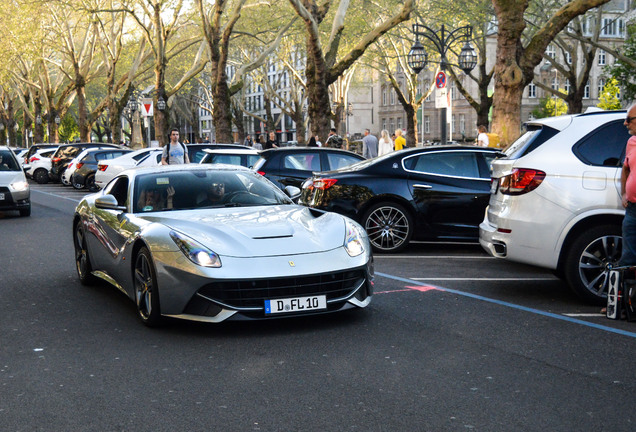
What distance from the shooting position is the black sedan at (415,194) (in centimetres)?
1215

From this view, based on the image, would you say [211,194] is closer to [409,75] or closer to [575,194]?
[575,194]

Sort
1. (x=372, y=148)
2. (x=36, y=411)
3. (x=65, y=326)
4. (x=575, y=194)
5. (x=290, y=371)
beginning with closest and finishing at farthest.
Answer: (x=36, y=411) < (x=290, y=371) < (x=65, y=326) < (x=575, y=194) < (x=372, y=148)

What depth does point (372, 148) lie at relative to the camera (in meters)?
27.6

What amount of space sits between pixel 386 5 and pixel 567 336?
126ft

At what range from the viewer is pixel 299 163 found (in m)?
16.6

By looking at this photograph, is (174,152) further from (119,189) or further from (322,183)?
(119,189)

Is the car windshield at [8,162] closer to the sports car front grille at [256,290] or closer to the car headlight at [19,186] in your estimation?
the car headlight at [19,186]

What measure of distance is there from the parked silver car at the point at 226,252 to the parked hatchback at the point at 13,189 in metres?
12.1

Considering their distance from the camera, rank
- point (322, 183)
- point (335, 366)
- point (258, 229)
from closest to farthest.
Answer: point (335, 366), point (258, 229), point (322, 183)

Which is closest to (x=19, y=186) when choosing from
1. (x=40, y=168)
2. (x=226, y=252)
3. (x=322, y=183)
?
(x=322, y=183)

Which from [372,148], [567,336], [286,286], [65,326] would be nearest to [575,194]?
[567,336]

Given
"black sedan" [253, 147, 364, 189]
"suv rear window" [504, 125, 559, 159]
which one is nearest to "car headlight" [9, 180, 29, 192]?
"black sedan" [253, 147, 364, 189]

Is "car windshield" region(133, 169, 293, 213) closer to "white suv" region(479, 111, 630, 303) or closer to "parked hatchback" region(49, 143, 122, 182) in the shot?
"white suv" region(479, 111, 630, 303)

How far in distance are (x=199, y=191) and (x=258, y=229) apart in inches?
48.4
